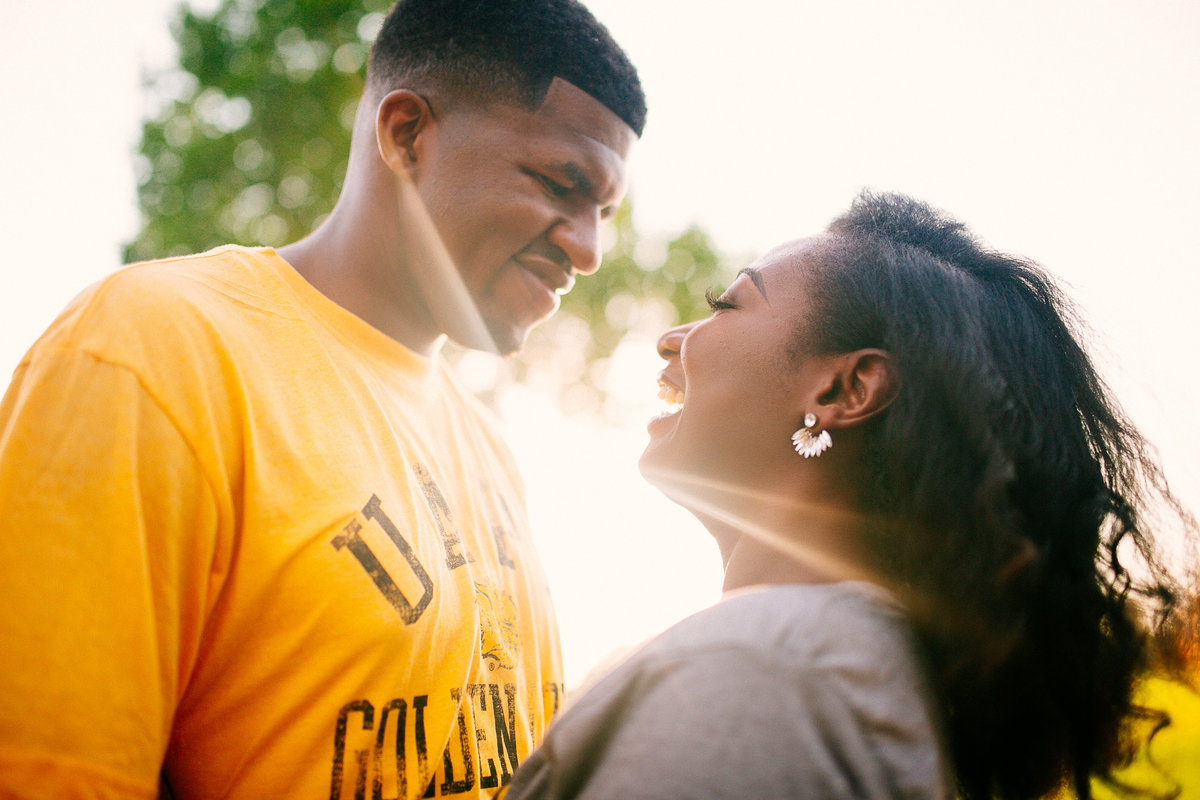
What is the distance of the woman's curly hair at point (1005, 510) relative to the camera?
154 centimetres

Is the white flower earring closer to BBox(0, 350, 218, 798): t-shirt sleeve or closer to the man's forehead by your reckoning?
the man's forehead

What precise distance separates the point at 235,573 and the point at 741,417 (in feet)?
Answer: 4.18

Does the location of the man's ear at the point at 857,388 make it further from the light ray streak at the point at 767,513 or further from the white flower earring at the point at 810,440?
the light ray streak at the point at 767,513

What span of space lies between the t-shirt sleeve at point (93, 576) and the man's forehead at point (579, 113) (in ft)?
5.23

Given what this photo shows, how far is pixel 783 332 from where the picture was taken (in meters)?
2.00

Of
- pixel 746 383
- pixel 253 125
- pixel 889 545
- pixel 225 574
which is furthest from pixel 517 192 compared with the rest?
pixel 253 125

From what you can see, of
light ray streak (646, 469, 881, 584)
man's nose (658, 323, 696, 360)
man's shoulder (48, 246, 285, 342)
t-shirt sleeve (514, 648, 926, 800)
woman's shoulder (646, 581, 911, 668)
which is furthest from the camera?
man's nose (658, 323, 696, 360)

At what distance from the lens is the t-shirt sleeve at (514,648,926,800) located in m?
1.13

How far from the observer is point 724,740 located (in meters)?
1.15

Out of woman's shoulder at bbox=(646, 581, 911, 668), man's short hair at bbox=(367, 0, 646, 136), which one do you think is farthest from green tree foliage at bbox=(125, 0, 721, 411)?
woman's shoulder at bbox=(646, 581, 911, 668)

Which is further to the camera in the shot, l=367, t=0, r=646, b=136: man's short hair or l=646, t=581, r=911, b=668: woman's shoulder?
l=367, t=0, r=646, b=136: man's short hair

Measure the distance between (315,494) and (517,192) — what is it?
1.24m

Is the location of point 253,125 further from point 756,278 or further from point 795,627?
point 795,627

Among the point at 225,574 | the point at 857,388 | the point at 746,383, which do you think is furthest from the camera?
the point at 746,383
